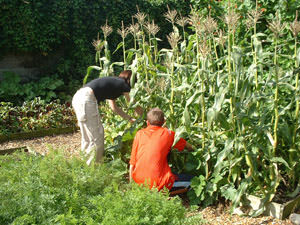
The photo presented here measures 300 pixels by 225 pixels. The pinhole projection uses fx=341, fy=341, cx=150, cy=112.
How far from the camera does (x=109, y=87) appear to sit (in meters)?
3.65

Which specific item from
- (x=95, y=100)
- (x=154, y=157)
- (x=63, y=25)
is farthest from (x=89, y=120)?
(x=63, y=25)

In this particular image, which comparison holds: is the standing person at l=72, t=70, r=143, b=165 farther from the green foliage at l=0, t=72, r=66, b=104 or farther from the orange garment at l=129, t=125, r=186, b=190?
the green foliage at l=0, t=72, r=66, b=104

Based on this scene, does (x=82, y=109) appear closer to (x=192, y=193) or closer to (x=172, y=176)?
(x=172, y=176)

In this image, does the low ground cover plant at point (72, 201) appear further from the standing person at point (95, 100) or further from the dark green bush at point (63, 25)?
the dark green bush at point (63, 25)

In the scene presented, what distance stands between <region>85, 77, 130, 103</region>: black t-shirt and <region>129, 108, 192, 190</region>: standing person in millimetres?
585

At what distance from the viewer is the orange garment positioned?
3.12 meters

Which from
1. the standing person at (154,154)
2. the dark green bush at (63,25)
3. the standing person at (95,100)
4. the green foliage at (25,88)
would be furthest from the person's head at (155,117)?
the dark green bush at (63,25)

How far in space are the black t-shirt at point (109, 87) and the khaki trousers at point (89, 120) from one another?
0.21ft

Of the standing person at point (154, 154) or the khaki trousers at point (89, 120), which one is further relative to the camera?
the khaki trousers at point (89, 120)

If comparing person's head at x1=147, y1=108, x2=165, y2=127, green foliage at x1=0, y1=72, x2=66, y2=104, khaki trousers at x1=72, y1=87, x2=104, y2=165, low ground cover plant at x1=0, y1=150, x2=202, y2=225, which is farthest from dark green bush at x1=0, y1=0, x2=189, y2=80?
low ground cover plant at x1=0, y1=150, x2=202, y2=225

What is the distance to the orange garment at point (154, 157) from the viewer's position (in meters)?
3.12

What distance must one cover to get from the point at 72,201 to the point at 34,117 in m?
3.87

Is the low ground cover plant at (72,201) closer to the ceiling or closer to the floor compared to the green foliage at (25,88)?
closer to the floor

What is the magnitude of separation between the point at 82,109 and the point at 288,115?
2.06 meters
